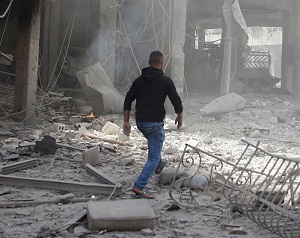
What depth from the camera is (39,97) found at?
11680 mm

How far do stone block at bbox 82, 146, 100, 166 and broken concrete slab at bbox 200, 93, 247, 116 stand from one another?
546cm

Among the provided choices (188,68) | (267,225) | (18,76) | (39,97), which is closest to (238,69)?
(188,68)

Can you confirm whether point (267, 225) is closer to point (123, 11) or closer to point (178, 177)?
point (178, 177)

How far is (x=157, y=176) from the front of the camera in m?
6.73

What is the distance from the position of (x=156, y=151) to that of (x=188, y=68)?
47.2 feet

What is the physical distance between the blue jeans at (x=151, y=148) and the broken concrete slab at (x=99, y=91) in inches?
248

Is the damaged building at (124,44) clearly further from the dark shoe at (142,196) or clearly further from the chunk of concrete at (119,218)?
the chunk of concrete at (119,218)

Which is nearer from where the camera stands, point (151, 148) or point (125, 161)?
point (151, 148)

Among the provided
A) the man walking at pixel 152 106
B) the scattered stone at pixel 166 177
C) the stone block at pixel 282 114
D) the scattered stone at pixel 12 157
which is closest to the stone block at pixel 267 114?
the stone block at pixel 282 114

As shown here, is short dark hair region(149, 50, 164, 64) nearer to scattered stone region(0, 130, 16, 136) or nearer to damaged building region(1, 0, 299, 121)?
scattered stone region(0, 130, 16, 136)

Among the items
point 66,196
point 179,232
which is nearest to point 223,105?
point 66,196

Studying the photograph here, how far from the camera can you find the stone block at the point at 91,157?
7137 millimetres

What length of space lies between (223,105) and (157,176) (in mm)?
6181

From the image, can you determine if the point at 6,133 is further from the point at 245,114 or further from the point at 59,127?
the point at 245,114
